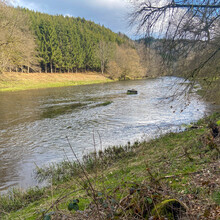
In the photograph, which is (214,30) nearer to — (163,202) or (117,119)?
(163,202)

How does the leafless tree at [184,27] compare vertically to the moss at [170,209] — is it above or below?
above

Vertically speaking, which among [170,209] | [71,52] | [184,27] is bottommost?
[170,209]

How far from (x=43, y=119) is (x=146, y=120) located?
24.6 ft

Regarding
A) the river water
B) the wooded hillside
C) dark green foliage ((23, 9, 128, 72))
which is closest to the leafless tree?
the river water

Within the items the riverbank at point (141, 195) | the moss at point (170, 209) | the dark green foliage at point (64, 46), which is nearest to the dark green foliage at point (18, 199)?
the riverbank at point (141, 195)

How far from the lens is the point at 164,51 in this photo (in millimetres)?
6621

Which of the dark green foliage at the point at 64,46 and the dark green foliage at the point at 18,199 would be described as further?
the dark green foliage at the point at 64,46

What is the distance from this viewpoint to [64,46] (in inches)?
2496

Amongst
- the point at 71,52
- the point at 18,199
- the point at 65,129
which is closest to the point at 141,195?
the point at 18,199

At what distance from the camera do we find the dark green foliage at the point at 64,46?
58.8 m

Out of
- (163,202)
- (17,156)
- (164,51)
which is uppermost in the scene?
(164,51)

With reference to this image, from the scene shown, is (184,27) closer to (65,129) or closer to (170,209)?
(170,209)

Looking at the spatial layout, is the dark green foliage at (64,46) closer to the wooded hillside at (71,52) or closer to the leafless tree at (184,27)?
the wooded hillside at (71,52)

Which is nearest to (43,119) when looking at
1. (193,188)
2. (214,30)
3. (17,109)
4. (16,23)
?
(17,109)
